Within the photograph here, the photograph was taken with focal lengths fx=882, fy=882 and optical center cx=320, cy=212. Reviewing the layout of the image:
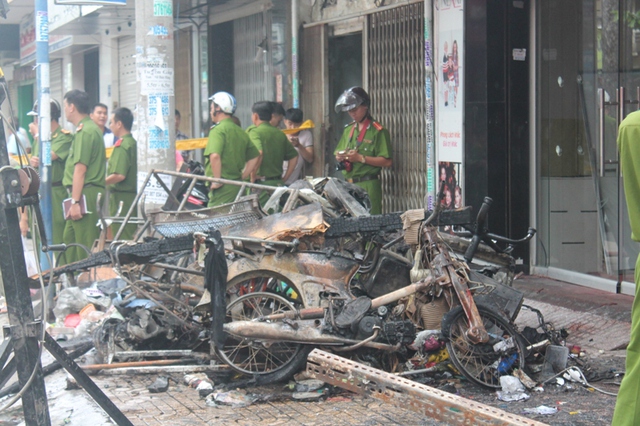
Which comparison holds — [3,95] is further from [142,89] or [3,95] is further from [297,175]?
[297,175]

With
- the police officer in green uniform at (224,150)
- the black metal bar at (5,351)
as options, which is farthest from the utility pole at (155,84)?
the black metal bar at (5,351)

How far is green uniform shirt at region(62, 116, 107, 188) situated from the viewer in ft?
31.9

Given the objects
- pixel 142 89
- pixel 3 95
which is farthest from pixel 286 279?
pixel 142 89

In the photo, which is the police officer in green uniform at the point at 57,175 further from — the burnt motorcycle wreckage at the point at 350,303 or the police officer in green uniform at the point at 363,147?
the burnt motorcycle wreckage at the point at 350,303

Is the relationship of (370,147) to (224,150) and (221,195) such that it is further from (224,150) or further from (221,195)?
(221,195)

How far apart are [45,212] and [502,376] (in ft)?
20.4

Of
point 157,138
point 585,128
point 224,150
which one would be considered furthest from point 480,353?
point 157,138

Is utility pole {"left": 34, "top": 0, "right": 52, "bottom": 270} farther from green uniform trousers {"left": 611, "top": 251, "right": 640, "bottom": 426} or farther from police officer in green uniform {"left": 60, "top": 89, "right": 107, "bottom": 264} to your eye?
green uniform trousers {"left": 611, "top": 251, "right": 640, "bottom": 426}

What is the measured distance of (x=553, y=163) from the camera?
909 centimetres

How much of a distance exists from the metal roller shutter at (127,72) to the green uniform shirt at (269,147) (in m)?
8.98

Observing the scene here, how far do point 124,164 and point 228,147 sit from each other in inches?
67.4

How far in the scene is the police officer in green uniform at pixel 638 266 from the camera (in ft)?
9.78

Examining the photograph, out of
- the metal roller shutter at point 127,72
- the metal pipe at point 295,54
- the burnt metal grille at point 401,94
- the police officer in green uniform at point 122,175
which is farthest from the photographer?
the metal roller shutter at point 127,72

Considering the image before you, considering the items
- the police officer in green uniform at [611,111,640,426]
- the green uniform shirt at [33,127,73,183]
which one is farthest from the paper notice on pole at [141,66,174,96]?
the police officer in green uniform at [611,111,640,426]
